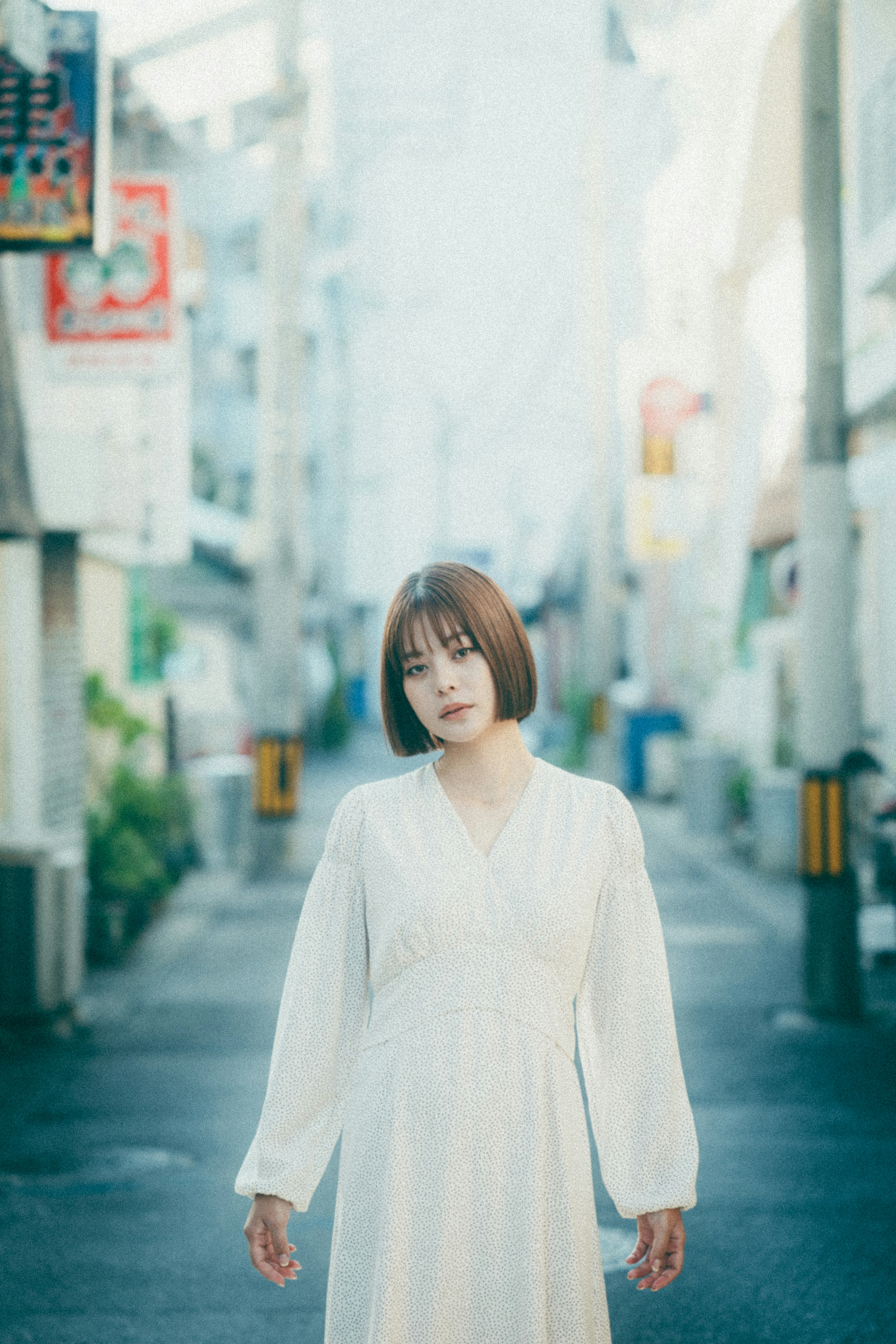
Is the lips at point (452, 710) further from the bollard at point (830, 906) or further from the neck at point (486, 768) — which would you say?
the bollard at point (830, 906)

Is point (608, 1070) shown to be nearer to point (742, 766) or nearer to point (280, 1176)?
point (280, 1176)

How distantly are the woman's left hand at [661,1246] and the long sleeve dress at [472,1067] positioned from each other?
0.10 feet

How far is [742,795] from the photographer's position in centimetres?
1504

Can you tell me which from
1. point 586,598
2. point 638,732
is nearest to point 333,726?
point 586,598

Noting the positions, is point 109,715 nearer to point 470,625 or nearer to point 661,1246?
point 470,625

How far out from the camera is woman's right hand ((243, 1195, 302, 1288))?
7.25 ft

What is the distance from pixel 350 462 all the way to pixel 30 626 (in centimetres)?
3717

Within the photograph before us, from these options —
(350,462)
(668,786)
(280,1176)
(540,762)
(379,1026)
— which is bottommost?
(668,786)

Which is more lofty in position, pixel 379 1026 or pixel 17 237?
pixel 17 237

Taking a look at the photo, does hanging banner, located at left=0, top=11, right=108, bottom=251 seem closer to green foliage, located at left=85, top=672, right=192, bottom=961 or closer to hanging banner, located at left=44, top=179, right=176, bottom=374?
hanging banner, located at left=44, top=179, right=176, bottom=374

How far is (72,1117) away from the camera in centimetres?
589

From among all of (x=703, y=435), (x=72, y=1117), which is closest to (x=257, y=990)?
(x=72, y=1117)

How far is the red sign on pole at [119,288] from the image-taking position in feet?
32.9

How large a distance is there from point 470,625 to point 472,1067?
2.35 ft
